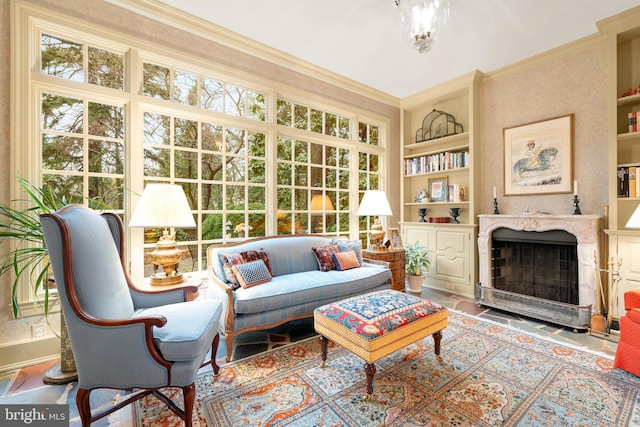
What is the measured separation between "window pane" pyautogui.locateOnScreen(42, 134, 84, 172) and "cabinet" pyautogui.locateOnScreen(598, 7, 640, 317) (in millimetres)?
4950

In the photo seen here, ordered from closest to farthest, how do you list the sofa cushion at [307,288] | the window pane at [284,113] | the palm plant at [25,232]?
the palm plant at [25,232] < the sofa cushion at [307,288] < the window pane at [284,113]

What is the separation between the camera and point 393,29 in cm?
282

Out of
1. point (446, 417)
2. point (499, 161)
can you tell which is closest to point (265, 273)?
point (446, 417)

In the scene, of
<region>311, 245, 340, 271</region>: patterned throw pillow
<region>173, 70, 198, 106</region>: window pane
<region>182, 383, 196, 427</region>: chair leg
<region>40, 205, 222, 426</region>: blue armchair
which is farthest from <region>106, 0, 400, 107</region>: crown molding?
<region>182, 383, 196, 427</region>: chair leg

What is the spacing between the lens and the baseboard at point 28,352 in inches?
79.7

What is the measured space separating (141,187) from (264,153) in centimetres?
138

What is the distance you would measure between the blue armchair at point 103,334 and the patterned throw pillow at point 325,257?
1.70 metres

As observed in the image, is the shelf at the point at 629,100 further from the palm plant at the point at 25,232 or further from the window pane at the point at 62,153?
the window pane at the point at 62,153

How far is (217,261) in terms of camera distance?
8.75 feet

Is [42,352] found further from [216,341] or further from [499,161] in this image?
[499,161]

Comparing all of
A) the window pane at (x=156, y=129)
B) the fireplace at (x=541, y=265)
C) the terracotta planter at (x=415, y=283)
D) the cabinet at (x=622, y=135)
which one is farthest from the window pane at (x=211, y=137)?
the cabinet at (x=622, y=135)

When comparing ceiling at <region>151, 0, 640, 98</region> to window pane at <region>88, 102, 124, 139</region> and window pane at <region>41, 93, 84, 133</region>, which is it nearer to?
window pane at <region>88, 102, 124, 139</region>

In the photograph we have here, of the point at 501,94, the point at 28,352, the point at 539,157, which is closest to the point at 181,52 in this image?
the point at 28,352

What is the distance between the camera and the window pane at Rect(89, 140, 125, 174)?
242cm
